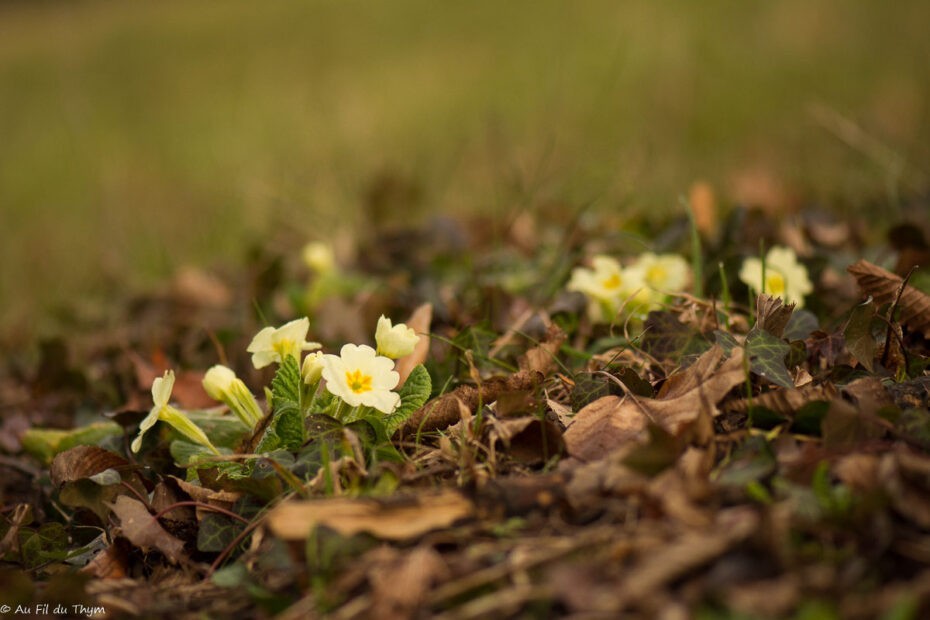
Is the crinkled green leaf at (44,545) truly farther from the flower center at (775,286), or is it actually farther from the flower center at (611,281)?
the flower center at (775,286)

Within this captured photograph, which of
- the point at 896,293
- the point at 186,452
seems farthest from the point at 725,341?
the point at 186,452

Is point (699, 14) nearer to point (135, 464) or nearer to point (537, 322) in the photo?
point (537, 322)

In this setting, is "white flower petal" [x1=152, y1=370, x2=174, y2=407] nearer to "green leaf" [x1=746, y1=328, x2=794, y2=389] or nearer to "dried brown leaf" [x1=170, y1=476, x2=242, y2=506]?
"dried brown leaf" [x1=170, y1=476, x2=242, y2=506]

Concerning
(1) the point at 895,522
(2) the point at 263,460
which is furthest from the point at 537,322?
(1) the point at 895,522

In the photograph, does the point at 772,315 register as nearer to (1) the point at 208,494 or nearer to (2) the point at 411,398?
(2) the point at 411,398

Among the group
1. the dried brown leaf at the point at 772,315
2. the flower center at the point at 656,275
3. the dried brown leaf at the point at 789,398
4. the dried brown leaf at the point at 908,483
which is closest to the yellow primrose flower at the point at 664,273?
the flower center at the point at 656,275

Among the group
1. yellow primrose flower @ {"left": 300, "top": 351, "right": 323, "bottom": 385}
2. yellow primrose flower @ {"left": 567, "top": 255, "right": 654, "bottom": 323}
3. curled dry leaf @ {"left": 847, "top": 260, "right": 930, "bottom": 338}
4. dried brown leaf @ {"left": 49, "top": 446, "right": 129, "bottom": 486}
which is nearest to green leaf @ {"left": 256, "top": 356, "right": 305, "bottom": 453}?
yellow primrose flower @ {"left": 300, "top": 351, "right": 323, "bottom": 385}
